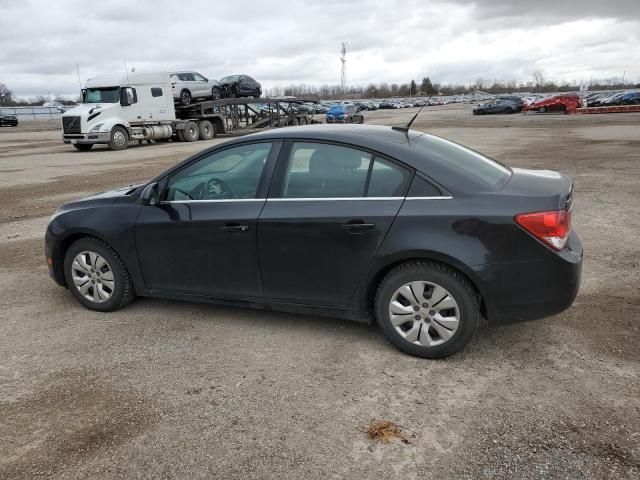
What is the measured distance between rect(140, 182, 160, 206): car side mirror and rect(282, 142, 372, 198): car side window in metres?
1.15

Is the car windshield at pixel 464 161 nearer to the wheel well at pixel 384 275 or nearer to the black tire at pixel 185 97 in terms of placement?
the wheel well at pixel 384 275

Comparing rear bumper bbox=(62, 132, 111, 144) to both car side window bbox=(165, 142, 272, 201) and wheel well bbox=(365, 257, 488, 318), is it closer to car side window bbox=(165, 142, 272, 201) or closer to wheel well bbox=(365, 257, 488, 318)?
car side window bbox=(165, 142, 272, 201)

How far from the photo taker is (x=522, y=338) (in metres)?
3.95

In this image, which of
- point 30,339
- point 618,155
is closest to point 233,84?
point 618,155

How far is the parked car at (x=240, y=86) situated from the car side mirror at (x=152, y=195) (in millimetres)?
29263

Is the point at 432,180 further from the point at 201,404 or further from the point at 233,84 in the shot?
the point at 233,84

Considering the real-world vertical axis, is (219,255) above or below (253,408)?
above

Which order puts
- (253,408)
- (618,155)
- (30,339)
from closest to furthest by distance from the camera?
(253,408) → (30,339) → (618,155)

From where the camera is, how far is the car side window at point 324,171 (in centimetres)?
378

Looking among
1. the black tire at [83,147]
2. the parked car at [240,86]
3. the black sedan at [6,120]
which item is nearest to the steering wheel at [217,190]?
the black tire at [83,147]

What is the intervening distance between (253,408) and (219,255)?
1.37 metres

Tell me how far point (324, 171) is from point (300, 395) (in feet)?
5.32

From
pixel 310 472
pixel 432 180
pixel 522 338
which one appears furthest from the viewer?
pixel 522 338

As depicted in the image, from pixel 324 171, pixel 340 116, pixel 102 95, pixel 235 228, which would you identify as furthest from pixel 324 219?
pixel 340 116
